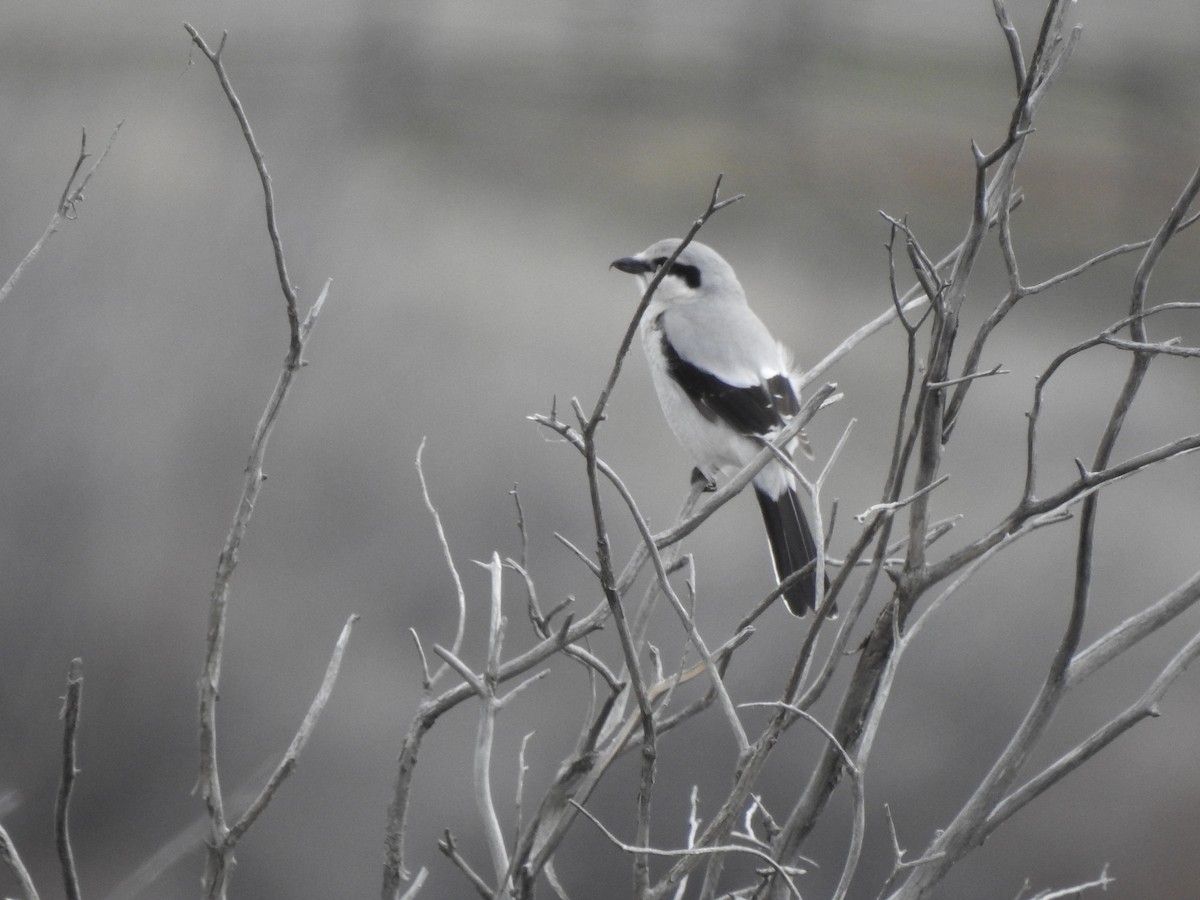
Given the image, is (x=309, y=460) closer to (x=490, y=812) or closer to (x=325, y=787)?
(x=325, y=787)

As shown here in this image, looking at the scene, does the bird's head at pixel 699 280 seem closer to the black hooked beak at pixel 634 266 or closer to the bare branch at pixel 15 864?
the black hooked beak at pixel 634 266

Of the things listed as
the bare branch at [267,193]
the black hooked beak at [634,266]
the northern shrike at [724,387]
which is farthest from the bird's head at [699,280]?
the bare branch at [267,193]

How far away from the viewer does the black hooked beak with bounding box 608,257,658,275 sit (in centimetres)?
333

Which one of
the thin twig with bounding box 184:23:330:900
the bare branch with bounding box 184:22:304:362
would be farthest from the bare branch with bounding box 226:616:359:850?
the bare branch with bounding box 184:22:304:362

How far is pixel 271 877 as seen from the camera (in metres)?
8.34

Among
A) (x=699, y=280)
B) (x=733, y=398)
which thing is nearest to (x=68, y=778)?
(x=733, y=398)

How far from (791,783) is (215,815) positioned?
20.6 ft

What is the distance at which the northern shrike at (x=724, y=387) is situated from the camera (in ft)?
10.3

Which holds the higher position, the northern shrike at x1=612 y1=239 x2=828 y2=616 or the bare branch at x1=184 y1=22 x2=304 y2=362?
the bare branch at x1=184 y1=22 x2=304 y2=362

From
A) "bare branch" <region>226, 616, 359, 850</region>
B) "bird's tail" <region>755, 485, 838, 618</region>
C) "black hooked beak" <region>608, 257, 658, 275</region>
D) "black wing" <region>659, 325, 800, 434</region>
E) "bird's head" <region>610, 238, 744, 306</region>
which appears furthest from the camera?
"bird's head" <region>610, 238, 744, 306</region>

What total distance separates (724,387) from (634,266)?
41 cm

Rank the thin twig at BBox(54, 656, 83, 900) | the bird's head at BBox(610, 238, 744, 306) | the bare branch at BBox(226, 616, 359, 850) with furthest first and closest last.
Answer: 1. the bird's head at BBox(610, 238, 744, 306)
2. the bare branch at BBox(226, 616, 359, 850)
3. the thin twig at BBox(54, 656, 83, 900)

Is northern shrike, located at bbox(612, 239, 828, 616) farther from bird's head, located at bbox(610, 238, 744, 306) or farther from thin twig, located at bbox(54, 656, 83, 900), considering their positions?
thin twig, located at bbox(54, 656, 83, 900)

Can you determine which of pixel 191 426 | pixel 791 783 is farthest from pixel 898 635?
pixel 191 426
